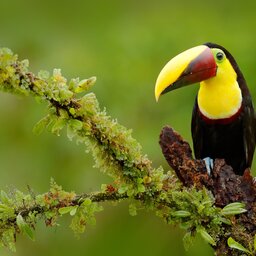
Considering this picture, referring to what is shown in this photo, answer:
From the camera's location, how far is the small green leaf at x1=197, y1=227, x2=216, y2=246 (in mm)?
2875

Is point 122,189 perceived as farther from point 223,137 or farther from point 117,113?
point 117,113

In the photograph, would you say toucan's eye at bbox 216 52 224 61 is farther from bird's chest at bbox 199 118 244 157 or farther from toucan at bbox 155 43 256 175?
bird's chest at bbox 199 118 244 157

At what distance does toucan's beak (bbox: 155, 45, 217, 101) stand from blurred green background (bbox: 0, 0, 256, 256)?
143 cm

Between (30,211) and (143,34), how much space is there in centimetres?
356

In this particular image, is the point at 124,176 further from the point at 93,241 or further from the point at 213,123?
the point at 93,241

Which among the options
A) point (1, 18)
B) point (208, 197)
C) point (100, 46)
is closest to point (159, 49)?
point (100, 46)

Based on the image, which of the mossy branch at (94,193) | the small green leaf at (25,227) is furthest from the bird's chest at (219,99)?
the small green leaf at (25,227)

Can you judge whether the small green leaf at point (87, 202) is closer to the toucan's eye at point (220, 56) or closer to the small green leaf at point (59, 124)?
the small green leaf at point (59, 124)

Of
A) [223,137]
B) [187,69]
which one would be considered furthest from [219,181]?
[223,137]

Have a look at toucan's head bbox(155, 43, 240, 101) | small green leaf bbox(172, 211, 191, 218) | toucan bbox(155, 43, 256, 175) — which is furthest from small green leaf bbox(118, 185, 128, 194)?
toucan bbox(155, 43, 256, 175)

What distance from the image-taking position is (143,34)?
6340 millimetres

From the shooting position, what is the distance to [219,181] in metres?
3.08

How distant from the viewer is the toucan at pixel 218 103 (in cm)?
379

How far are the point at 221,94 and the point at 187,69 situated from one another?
0.27m
